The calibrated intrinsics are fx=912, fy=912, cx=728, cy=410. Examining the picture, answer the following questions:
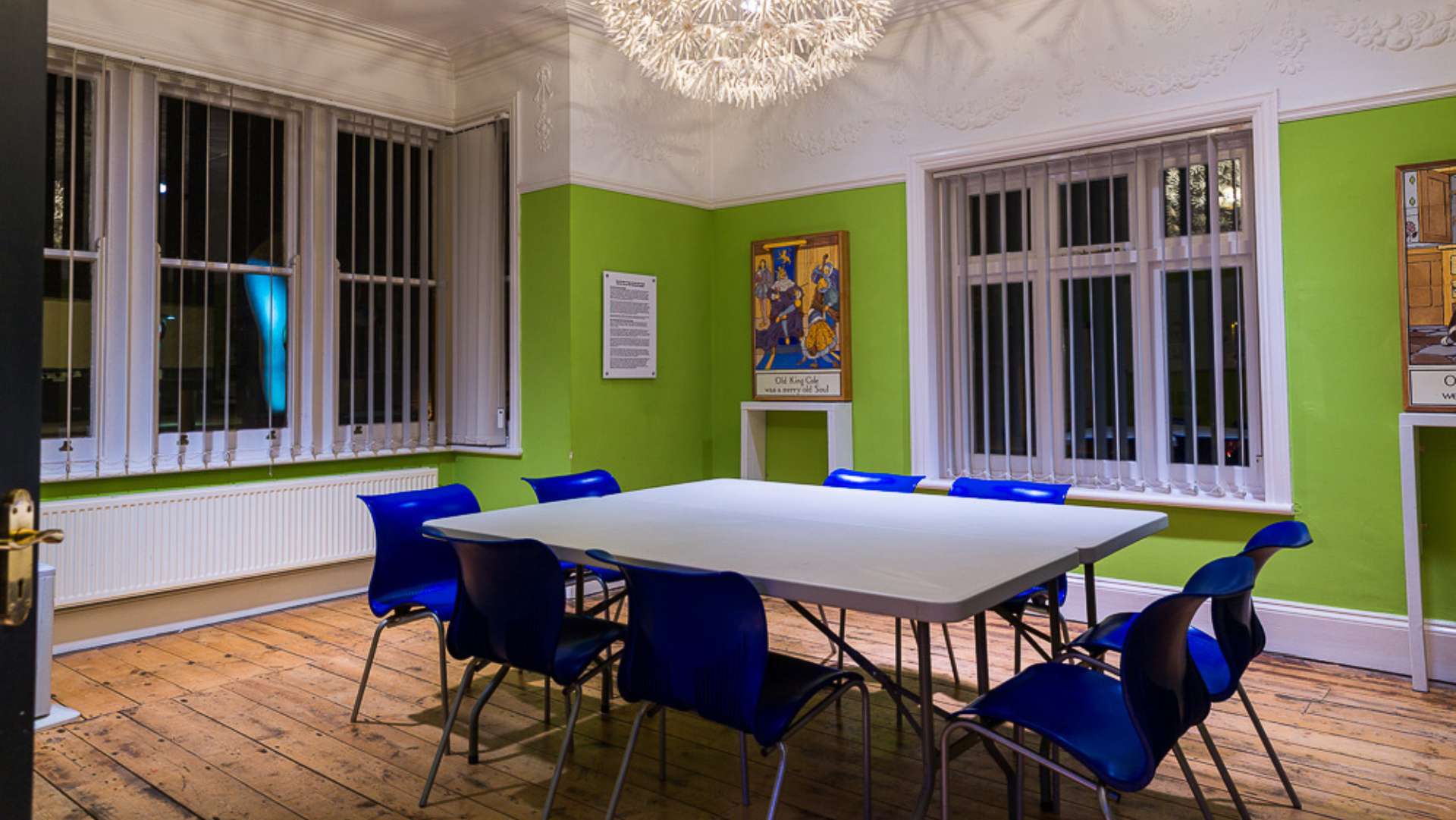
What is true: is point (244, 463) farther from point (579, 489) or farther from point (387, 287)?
point (579, 489)

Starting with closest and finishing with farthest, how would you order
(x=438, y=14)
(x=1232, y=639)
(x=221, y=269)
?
(x=1232, y=639) < (x=221, y=269) < (x=438, y=14)

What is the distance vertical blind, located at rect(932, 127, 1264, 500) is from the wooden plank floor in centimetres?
112

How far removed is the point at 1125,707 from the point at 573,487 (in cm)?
250

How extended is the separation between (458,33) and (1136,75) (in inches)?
148

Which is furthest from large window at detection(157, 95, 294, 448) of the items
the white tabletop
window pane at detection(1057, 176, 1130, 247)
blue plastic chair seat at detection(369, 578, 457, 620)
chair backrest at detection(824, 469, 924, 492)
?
window pane at detection(1057, 176, 1130, 247)

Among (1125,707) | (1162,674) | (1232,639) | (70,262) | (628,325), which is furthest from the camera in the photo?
(628,325)

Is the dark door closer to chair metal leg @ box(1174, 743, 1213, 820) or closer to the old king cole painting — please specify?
chair metal leg @ box(1174, 743, 1213, 820)

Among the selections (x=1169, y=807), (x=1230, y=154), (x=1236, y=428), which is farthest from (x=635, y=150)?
(x=1169, y=807)

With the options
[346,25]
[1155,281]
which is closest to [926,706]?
[1155,281]

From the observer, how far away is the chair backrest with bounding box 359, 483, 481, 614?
10.9ft

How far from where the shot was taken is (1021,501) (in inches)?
140

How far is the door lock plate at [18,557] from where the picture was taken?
1.15 m

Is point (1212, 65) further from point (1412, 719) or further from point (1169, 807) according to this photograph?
point (1169, 807)

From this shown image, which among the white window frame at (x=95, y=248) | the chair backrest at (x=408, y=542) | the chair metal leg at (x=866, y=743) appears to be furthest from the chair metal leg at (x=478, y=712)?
the white window frame at (x=95, y=248)
